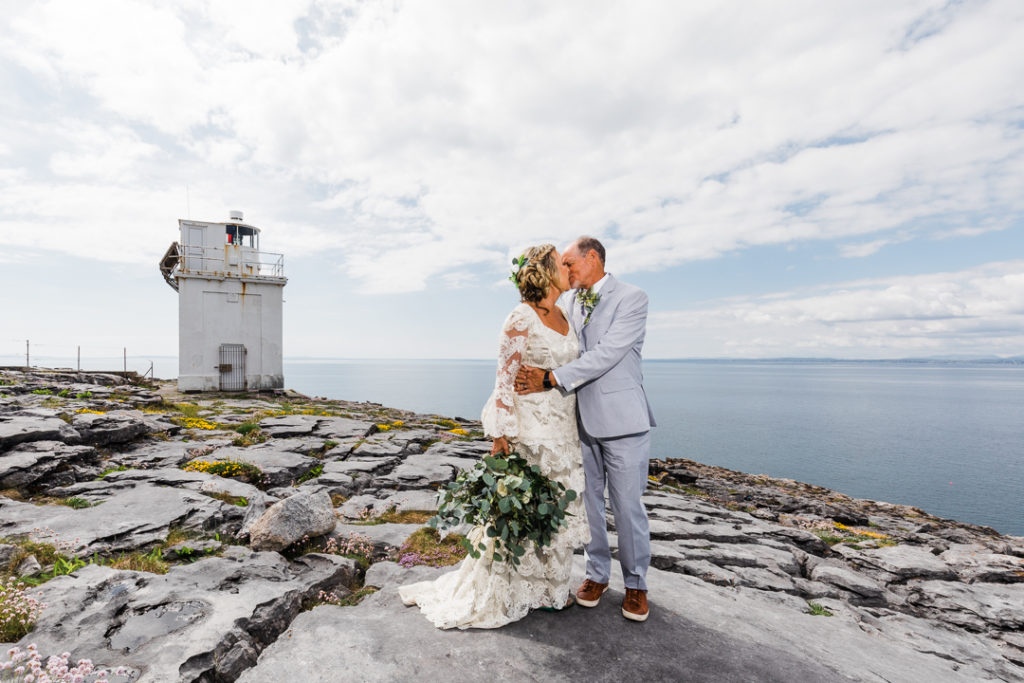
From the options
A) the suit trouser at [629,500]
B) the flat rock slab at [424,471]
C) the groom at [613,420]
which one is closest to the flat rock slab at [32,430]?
the flat rock slab at [424,471]

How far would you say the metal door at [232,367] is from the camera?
83.3 ft

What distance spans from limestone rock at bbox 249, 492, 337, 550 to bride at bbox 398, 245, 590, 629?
2.19 m

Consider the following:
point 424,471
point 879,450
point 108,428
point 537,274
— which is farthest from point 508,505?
point 879,450

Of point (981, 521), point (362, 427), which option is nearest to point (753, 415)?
point (981, 521)

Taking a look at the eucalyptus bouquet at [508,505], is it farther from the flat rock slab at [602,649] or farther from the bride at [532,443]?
the flat rock slab at [602,649]

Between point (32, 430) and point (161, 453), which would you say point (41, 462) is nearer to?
point (32, 430)

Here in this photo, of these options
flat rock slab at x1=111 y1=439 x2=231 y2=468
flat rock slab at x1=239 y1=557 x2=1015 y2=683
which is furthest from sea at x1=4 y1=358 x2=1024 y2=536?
flat rock slab at x1=111 y1=439 x2=231 y2=468

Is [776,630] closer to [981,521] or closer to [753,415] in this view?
[981,521]

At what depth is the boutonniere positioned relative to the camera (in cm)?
459

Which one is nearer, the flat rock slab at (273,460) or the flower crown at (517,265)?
the flower crown at (517,265)

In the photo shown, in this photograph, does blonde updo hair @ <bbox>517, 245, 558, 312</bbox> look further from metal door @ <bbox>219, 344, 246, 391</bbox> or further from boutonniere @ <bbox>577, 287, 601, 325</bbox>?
metal door @ <bbox>219, 344, 246, 391</bbox>

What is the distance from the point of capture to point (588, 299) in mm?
4645

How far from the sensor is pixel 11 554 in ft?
15.8

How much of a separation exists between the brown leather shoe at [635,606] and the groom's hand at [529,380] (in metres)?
2.04
